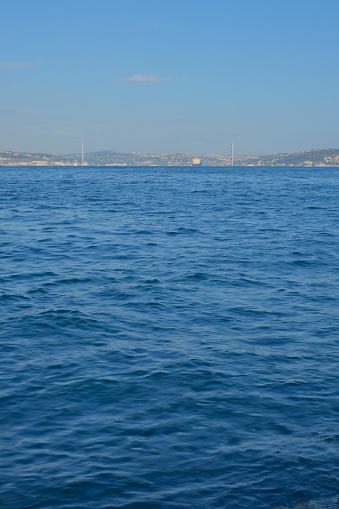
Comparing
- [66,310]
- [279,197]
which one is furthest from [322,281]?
[279,197]

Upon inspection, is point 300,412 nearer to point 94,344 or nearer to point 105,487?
point 105,487

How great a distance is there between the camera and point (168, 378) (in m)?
10.5

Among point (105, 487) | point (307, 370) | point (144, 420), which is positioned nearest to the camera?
point (105, 487)

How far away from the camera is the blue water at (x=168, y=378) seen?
7312 mm

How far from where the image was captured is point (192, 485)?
7.23m

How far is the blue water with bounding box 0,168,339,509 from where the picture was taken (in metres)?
7.31

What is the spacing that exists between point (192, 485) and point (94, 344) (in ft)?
17.4

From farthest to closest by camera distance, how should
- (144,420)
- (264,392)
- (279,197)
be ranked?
(279,197) → (264,392) → (144,420)

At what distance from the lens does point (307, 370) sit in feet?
36.0

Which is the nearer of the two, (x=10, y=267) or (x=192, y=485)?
(x=192, y=485)

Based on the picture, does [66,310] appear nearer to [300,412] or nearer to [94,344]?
[94,344]

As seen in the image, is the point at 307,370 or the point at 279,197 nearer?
the point at 307,370

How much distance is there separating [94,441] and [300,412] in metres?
2.86

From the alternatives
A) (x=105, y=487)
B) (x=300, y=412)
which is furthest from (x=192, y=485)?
(x=300, y=412)
